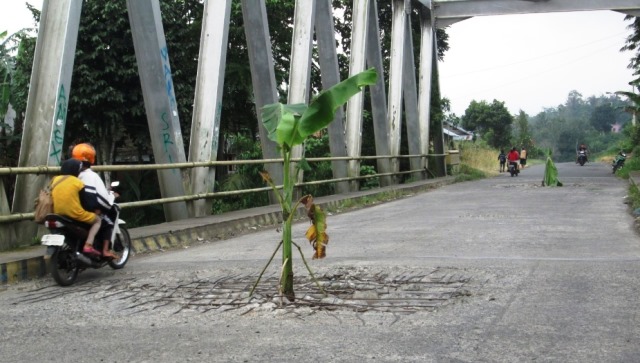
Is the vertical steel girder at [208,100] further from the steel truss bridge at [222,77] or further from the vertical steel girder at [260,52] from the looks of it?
the vertical steel girder at [260,52]

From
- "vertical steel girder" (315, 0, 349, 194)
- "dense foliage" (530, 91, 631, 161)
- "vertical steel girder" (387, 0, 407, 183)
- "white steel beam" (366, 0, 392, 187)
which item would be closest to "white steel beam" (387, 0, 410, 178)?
"vertical steel girder" (387, 0, 407, 183)

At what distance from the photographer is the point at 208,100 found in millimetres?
10133

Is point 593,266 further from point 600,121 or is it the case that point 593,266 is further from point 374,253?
point 600,121

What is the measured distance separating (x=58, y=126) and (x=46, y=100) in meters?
0.29

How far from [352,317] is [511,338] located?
3.09 ft

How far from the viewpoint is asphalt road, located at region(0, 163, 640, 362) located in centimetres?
340

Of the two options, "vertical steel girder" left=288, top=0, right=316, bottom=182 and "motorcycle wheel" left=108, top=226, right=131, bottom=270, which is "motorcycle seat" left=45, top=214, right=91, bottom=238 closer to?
"motorcycle wheel" left=108, top=226, right=131, bottom=270

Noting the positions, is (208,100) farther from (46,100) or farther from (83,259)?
(83,259)

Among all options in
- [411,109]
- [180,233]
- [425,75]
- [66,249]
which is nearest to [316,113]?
[66,249]

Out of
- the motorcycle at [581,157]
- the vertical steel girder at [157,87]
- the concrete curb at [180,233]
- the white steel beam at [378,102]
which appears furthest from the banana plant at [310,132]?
the motorcycle at [581,157]

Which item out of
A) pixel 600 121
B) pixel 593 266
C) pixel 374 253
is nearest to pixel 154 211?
pixel 374 253

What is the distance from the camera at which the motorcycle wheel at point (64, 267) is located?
557 cm

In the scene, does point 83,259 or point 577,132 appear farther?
point 577,132

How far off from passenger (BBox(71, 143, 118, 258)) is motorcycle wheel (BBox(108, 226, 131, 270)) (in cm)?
26
